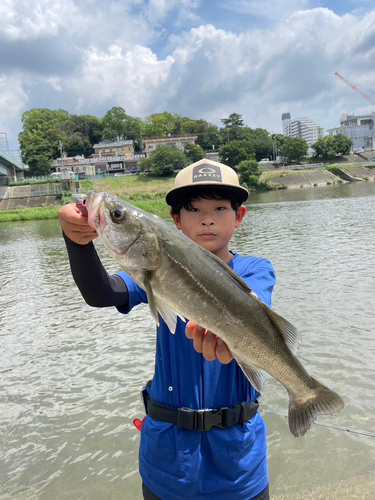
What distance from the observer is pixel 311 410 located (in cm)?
193

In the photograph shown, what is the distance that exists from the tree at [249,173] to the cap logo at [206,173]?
219 ft

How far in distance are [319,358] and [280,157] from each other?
10163 cm

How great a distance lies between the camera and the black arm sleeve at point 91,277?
209 centimetres

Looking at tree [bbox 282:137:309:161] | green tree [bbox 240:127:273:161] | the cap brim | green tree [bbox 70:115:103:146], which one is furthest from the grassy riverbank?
green tree [bbox 70:115:103:146]

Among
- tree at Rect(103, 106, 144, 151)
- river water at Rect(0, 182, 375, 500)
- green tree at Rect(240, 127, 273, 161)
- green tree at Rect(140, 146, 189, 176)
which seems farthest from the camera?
tree at Rect(103, 106, 144, 151)

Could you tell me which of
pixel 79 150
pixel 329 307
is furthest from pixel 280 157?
pixel 329 307

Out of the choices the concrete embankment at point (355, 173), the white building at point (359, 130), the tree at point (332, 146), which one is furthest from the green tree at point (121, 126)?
the white building at point (359, 130)

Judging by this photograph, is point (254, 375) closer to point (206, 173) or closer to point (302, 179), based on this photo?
point (206, 173)

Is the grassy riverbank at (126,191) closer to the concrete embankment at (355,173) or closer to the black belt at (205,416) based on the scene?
the concrete embankment at (355,173)

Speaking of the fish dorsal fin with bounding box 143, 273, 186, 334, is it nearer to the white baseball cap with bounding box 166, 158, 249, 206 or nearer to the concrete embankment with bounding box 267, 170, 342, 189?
the white baseball cap with bounding box 166, 158, 249, 206

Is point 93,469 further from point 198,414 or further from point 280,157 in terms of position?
point 280,157

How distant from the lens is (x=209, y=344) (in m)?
1.83

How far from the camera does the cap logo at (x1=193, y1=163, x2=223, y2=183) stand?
2.35 metres

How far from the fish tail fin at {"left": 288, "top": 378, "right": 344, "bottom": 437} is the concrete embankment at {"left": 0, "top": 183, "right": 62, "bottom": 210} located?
5424 cm
